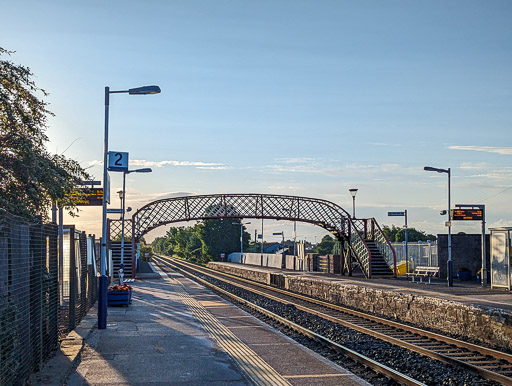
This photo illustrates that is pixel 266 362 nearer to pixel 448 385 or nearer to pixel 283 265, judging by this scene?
pixel 448 385

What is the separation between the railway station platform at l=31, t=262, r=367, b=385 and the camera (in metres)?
9.92

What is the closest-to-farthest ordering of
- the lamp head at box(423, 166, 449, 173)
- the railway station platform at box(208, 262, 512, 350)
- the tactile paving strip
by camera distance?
1. the tactile paving strip
2. the railway station platform at box(208, 262, 512, 350)
3. the lamp head at box(423, 166, 449, 173)

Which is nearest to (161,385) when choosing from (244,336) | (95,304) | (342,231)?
(244,336)

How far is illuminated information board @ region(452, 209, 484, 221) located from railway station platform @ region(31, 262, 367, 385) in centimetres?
1677

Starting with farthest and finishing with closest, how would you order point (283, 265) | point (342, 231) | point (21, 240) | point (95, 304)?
point (283, 265) → point (342, 231) → point (95, 304) → point (21, 240)

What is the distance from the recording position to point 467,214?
31250mm

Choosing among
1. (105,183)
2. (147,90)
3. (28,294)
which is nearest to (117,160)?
(105,183)

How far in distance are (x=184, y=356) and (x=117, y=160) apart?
828 cm

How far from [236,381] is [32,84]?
29.8 feet

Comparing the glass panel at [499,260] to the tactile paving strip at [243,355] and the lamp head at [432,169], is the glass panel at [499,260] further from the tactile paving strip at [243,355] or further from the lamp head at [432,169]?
the tactile paving strip at [243,355]

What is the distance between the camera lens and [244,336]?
15.1m

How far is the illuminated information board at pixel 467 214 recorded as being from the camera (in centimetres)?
3123

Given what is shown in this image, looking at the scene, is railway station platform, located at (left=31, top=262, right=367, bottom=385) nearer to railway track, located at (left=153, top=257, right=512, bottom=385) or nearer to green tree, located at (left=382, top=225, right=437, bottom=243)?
railway track, located at (left=153, top=257, right=512, bottom=385)

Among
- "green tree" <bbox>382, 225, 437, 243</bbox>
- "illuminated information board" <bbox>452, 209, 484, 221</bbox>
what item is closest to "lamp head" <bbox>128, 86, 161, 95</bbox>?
"illuminated information board" <bbox>452, 209, 484, 221</bbox>
